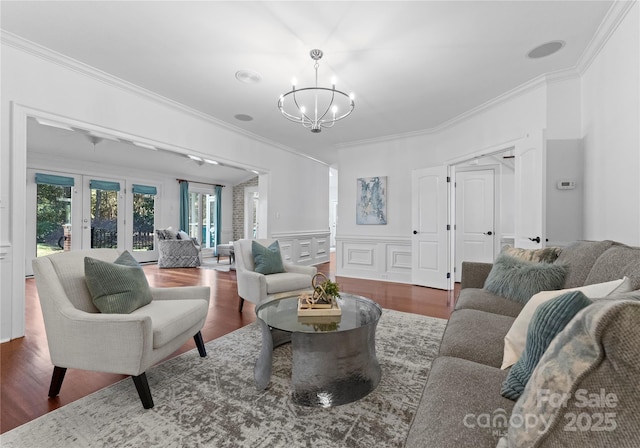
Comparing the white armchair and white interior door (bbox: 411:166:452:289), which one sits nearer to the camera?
the white armchair

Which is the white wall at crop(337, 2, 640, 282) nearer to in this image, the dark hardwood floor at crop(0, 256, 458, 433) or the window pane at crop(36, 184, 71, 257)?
the dark hardwood floor at crop(0, 256, 458, 433)

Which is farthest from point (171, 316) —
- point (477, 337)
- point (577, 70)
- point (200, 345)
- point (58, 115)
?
point (577, 70)

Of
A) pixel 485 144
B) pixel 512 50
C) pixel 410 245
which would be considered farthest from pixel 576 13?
pixel 410 245

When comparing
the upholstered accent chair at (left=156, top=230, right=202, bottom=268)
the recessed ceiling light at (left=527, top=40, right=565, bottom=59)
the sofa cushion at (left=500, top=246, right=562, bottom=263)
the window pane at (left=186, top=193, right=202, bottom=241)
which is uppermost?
the recessed ceiling light at (left=527, top=40, right=565, bottom=59)

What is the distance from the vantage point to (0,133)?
8.61ft

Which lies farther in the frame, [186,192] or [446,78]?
[186,192]

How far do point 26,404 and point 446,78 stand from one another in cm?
441

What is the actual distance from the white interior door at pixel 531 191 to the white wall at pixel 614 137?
423mm

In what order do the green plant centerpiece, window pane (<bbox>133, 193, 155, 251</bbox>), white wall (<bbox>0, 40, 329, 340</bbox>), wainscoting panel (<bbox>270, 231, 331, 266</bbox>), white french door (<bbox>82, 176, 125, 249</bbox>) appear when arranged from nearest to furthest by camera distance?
the green plant centerpiece → white wall (<bbox>0, 40, 329, 340</bbox>) → wainscoting panel (<bbox>270, 231, 331, 266</bbox>) → white french door (<bbox>82, 176, 125, 249</bbox>) → window pane (<bbox>133, 193, 155, 251</bbox>)

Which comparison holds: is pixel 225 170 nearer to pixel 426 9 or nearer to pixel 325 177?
pixel 325 177

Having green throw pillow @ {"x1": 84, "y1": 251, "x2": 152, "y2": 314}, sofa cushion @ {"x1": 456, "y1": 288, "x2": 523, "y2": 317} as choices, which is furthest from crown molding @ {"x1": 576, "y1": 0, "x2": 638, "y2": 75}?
green throw pillow @ {"x1": 84, "y1": 251, "x2": 152, "y2": 314}

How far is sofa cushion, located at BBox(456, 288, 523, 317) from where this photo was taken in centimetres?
201

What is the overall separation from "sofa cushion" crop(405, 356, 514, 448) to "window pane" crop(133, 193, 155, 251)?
8.06 meters

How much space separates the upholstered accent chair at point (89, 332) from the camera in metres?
1.67
